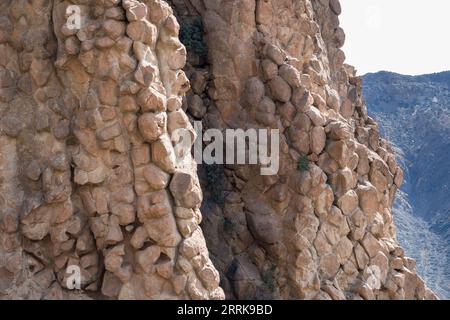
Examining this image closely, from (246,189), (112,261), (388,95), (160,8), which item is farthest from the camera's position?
(388,95)

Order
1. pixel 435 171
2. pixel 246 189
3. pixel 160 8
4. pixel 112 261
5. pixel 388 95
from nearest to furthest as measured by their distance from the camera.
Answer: pixel 112 261 < pixel 160 8 < pixel 246 189 < pixel 435 171 < pixel 388 95

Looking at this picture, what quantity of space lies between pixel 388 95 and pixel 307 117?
53.0 meters

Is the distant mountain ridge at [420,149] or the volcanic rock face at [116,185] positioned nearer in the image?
the volcanic rock face at [116,185]

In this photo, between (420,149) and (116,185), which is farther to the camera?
(420,149)

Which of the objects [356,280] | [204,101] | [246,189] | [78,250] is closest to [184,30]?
[204,101]

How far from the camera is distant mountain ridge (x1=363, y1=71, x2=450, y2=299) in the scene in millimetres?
41906

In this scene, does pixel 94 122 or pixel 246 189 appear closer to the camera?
pixel 94 122

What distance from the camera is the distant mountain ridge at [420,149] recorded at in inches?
1650

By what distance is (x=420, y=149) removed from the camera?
56.2 metres

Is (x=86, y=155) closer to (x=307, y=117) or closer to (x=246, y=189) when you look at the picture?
(x=246, y=189)

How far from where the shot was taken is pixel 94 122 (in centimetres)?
861

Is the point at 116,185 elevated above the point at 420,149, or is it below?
above

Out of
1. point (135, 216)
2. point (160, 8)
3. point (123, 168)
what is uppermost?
point (160, 8)

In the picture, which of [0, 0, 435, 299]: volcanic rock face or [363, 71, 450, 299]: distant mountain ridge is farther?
[363, 71, 450, 299]: distant mountain ridge
